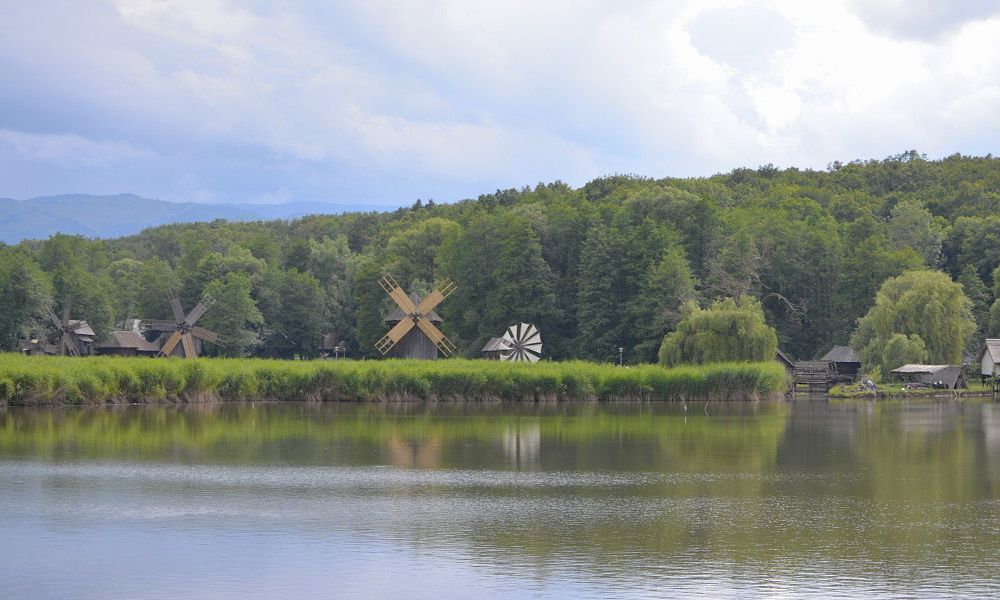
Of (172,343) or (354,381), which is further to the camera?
(172,343)

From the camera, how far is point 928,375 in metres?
72.6

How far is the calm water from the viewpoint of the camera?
55.2 ft

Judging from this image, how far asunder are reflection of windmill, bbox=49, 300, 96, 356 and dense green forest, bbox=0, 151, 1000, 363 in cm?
99

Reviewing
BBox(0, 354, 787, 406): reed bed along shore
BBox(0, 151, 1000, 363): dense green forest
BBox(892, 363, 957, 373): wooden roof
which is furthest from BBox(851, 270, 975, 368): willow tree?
BBox(0, 354, 787, 406): reed bed along shore

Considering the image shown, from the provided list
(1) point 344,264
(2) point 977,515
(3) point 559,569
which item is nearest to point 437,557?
(3) point 559,569

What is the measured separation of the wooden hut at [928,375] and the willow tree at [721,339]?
400 inches

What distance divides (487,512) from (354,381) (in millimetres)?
32759

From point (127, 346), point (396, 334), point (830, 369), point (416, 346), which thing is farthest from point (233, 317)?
point (830, 369)

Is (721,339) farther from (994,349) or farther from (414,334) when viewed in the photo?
(994,349)

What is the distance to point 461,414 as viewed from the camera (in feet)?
162

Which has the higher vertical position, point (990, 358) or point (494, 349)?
point (494, 349)

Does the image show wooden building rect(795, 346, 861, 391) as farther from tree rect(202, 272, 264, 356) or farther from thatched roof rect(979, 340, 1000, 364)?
tree rect(202, 272, 264, 356)

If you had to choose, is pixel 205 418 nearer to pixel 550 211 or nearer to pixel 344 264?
pixel 550 211

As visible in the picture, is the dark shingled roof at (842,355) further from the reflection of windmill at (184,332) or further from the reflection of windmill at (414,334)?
→ the reflection of windmill at (184,332)
